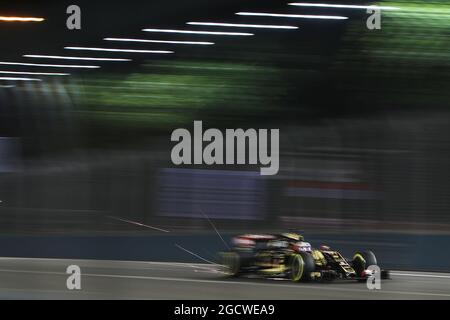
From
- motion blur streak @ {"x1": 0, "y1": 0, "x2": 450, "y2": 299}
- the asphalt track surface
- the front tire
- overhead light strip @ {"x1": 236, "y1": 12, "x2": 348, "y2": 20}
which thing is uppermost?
overhead light strip @ {"x1": 236, "y1": 12, "x2": 348, "y2": 20}

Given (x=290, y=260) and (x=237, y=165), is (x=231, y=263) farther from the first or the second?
(x=237, y=165)

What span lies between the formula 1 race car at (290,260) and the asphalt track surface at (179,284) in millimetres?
50

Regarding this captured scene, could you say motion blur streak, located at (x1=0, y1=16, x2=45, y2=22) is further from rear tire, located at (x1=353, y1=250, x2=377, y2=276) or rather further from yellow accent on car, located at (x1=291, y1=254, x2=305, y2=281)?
rear tire, located at (x1=353, y1=250, x2=377, y2=276)

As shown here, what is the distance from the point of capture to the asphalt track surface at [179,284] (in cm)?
261

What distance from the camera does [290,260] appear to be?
2.67 m

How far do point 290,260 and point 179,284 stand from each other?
1.97 ft

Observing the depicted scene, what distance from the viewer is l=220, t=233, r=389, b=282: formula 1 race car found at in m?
2.61

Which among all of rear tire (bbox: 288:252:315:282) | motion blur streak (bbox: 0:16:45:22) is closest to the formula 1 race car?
rear tire (bbox: 288:252:315:282)

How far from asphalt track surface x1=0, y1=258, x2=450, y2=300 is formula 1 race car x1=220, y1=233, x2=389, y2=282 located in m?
0.05

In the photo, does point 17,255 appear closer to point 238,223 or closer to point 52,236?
point 52,236

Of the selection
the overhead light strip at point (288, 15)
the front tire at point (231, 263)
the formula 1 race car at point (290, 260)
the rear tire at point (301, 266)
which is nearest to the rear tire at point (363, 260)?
the formula 1 race car at point (290, 260)

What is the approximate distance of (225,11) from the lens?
2.68 metres

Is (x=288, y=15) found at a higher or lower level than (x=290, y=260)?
higher

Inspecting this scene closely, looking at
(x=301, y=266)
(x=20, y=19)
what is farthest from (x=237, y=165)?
(x=20, y=19)
